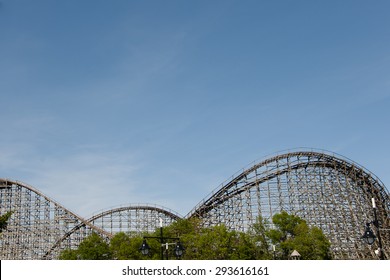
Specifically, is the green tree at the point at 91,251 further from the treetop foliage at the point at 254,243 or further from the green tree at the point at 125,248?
the green tree at the point at 125,248

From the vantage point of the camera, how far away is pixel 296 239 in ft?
107

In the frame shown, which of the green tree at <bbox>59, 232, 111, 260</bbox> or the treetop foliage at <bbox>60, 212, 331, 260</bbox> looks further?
the green tree at <bbox>59, 232, 111, 260</bbox>

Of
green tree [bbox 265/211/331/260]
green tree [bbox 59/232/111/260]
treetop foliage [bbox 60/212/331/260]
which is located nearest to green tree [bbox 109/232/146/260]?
treetop foliage [bbox 60/212/331/260]

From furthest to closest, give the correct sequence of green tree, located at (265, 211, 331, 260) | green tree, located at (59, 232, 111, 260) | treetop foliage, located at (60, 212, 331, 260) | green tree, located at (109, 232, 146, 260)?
green tree, located at (59, 232, 111, 260) < green tree, located at (109, 232, 146, 260) < treetop foliage, located at (60, 212, 331, 260) < green tree, located at (265, 211, 331, 260)

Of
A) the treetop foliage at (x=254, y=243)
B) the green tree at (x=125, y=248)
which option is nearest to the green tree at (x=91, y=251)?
the treetop foliage at (x=254, y=243)

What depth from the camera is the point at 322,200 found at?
40844 millimetres

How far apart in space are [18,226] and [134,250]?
15120mm

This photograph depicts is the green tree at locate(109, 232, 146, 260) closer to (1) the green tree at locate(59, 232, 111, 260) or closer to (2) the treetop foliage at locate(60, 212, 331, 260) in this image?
(2) the treetop foliage at locate(60, 212, 331, 260)

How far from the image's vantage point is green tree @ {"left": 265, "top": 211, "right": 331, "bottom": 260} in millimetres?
32312

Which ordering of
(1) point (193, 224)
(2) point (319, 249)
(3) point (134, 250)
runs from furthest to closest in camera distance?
(1) point (193, 224) < (3) point (134, 250) < (2) point (319, 249)

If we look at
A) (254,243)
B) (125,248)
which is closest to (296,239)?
(254,243)

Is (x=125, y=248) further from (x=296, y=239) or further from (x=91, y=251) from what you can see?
(x=296, y=239)

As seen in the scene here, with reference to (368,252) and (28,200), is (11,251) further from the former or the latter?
(368,252)
